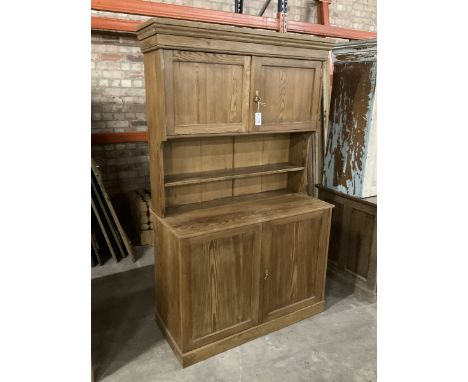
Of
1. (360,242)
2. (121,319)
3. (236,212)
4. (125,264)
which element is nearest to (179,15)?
(236,212)

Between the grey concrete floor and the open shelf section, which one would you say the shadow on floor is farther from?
the open shelf section

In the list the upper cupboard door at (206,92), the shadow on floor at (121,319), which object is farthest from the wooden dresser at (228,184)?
the shadow on floor at (121,319)

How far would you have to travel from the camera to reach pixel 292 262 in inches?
98.3

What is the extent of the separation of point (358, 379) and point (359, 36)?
4305 mm

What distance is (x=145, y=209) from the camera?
3.74m

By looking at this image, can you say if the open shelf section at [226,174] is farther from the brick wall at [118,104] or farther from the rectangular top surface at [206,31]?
the brick wall at [118,104]

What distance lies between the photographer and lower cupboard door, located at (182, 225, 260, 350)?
2098 mm

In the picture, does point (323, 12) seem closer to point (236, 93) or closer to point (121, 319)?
point (236, 93)

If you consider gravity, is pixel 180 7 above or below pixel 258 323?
above
